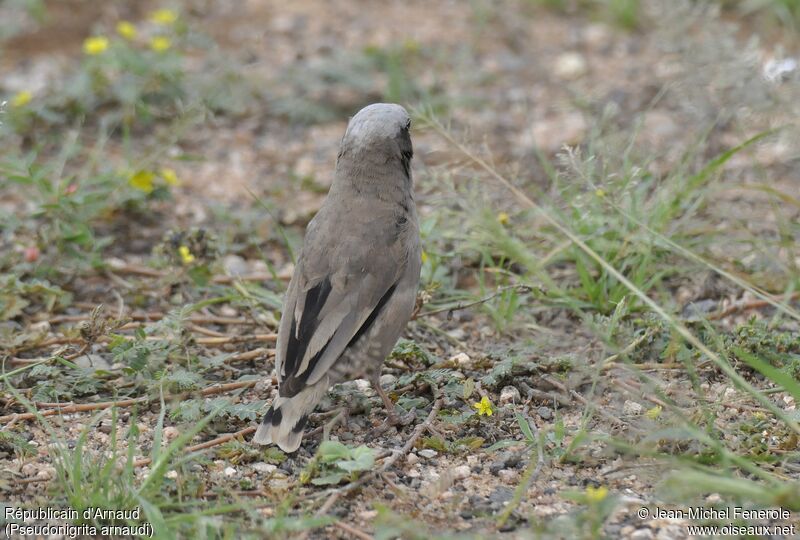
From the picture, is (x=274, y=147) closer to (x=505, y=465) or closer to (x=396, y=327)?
(x=396, y=327)

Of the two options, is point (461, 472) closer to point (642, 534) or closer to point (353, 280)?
point (642, 534)

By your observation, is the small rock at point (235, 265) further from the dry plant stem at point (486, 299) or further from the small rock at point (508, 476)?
the small rock at point (508, 476)

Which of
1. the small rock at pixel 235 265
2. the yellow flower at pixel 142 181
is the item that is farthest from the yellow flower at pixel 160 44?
the small rock at pixel 235 265

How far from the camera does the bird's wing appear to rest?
147 inches

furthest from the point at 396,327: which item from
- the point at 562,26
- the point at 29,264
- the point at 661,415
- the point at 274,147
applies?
the point at 562,26

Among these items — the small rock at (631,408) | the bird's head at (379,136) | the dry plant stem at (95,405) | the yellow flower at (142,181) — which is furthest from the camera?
the yellow flower at (142,181)

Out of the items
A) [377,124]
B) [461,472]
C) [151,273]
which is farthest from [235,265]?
[461,472]

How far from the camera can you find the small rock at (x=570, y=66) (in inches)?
297

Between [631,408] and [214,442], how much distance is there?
1644 mm

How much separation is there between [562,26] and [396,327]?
5156 mm

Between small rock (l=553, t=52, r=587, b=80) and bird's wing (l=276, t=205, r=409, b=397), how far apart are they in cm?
382

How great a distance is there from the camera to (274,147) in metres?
6.80

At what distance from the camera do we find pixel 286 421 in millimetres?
3617

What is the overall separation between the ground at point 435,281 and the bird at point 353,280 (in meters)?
0.20
